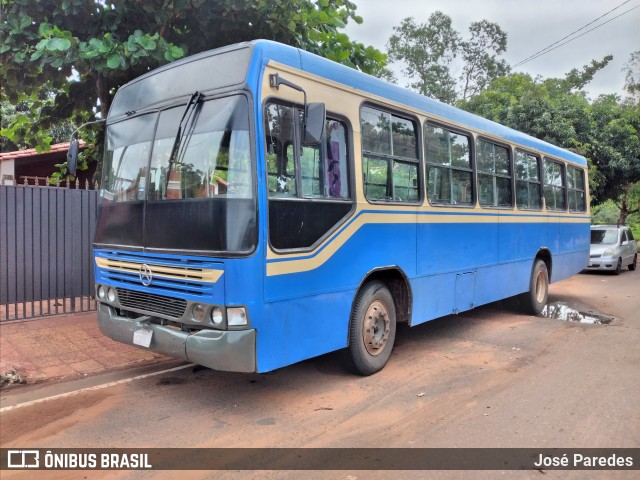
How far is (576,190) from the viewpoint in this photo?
10.6m

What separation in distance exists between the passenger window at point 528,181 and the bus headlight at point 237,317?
5.89 metres

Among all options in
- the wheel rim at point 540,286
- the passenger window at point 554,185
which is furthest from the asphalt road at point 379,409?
the passenger window at point 554,185

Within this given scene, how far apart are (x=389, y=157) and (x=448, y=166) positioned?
1360 mm

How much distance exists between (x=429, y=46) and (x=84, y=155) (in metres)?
30.5

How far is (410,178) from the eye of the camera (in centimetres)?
564

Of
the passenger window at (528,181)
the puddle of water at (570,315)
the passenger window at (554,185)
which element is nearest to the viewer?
the passenger window at (528,181)

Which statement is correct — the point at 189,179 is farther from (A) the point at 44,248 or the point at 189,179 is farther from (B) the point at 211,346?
(A) the point at 44,248

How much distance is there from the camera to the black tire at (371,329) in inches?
192

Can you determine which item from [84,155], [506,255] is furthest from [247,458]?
[84,155]

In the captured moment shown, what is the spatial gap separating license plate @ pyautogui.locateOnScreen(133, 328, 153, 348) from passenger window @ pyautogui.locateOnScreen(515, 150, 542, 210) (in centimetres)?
626

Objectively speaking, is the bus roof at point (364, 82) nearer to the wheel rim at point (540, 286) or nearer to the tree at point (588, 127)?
the wheel rim at point (540, 286)

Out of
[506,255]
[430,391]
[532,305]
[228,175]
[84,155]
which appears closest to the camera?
[228,175]

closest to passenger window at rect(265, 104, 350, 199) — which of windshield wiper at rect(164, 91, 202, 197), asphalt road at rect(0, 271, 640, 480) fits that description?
windshield wiper at rect(164, 91, 202, 197)

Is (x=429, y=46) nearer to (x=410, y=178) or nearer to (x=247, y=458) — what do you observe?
(x=410, y=178)
